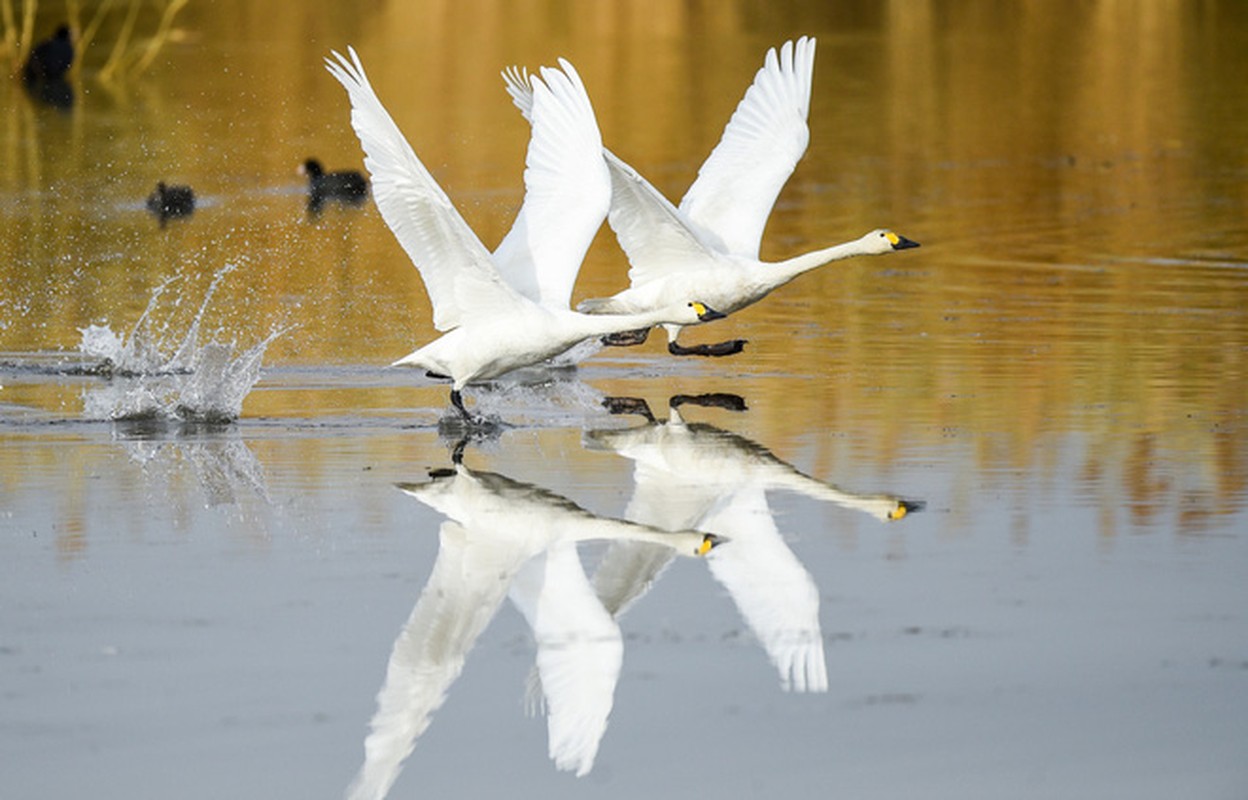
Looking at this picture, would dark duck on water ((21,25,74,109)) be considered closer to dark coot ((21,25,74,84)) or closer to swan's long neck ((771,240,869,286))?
dark coot ((21,25,74,84))

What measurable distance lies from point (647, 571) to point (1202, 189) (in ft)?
50.7

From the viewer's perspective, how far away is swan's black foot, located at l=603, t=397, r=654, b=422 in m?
11.6

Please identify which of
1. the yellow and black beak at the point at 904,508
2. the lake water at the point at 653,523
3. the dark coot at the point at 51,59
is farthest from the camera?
the dark coot at the point at 51,59

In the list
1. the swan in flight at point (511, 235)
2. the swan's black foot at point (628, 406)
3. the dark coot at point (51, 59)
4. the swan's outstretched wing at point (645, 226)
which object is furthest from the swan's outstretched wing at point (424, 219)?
the dark coot at point (51, 59)

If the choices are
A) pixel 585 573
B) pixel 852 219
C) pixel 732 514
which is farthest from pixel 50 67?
pixel 585 573

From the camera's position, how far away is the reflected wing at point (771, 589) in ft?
22.8

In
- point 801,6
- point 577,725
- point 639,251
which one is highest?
point 801,6

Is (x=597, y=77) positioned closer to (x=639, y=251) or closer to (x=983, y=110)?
(x=983, y=110)

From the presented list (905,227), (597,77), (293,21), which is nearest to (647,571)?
(905,227)

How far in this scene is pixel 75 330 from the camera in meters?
14.3

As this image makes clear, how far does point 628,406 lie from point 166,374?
102 inches

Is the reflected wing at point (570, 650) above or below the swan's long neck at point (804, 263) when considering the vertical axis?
below

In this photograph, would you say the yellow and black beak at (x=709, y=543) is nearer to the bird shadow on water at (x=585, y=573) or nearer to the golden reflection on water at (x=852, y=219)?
the bird shadow on water at (x=585, y=573)

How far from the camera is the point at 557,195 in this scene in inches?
460
